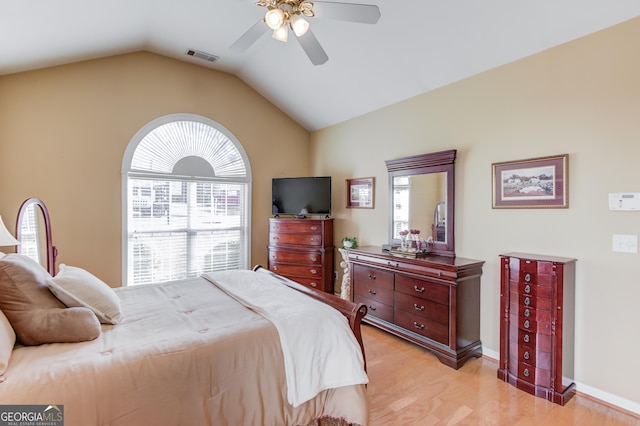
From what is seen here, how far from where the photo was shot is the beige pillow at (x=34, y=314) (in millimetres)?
1515

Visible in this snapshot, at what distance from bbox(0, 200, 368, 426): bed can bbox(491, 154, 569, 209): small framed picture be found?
1.86 m

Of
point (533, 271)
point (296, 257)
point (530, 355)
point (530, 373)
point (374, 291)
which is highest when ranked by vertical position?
point (533, 271)

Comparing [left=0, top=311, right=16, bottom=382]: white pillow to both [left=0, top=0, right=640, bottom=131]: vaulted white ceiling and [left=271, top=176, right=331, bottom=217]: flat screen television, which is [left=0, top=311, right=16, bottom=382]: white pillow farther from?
[left=271, top=176, right=331, bottom=217]: flat screen television

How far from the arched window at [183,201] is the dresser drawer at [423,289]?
255cm

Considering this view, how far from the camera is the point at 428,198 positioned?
11.4ft

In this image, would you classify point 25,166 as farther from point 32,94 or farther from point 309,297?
point 309,297

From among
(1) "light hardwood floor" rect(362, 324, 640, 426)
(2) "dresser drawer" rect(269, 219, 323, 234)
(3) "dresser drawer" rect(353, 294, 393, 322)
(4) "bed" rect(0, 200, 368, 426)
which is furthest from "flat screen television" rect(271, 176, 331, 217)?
(4) "bed" rect(0, 200, 368, 426)

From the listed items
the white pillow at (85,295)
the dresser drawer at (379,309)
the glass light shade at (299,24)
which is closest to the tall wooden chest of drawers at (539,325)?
the dresser drawer at (379,309)

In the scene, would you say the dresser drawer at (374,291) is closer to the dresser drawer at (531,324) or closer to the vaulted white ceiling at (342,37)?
the dresser drawer at (531,324)

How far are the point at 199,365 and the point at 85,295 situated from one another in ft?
3.02

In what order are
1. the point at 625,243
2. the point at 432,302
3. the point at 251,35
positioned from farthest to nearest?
the point at 432,302 < the point at 251,35 < the point at 625,243

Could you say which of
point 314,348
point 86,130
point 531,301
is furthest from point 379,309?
point 86,130

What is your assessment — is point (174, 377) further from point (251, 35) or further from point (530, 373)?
point (530, 373)

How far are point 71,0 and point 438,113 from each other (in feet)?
11.3
